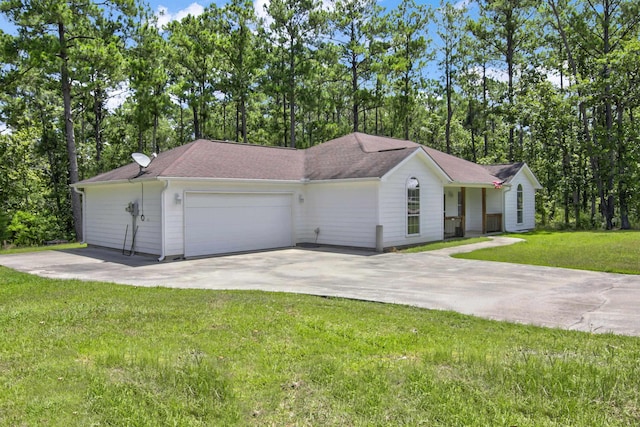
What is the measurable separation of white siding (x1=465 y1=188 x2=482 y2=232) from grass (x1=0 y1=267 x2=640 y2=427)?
17.3 metres

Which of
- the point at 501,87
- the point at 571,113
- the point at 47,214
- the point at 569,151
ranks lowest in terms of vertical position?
the point at 47,214

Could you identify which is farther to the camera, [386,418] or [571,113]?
[571,113]

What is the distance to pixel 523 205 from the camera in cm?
2412

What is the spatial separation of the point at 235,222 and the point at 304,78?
1605 centimetres

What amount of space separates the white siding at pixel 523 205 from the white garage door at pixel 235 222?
12.0 m

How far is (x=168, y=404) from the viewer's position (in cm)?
372

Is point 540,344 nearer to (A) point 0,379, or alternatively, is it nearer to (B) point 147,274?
(A) point 0,379

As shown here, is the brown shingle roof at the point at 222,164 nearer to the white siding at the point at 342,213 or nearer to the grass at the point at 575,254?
the white siding at the point at 342,213

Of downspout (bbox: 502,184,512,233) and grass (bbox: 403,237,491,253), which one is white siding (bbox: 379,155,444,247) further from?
downspout (bbox: 502,184,512,233)

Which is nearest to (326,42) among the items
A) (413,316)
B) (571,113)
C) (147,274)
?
(571,113)

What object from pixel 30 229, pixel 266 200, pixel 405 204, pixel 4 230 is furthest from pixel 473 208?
pixel 4 230

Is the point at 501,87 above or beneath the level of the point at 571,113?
above

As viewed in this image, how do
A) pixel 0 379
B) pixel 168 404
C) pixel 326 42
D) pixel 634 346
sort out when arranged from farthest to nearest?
pixel 326 42
pixel 634 346
pixel 0 379
pixel 168 404

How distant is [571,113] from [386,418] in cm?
2775
